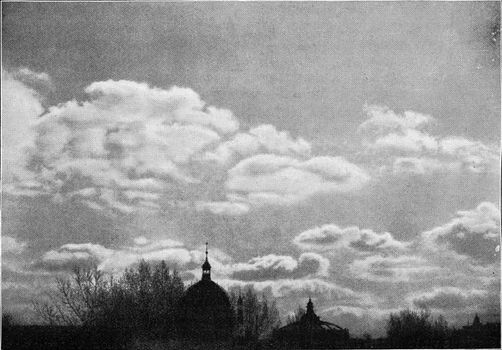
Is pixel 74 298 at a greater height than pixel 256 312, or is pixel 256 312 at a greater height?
pixel 74 298

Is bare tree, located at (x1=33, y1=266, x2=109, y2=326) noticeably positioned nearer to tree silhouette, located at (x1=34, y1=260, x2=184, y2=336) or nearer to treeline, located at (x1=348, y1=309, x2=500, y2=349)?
tree silhouette, located at (x1=34, y1=260, x2=184, y2=336)

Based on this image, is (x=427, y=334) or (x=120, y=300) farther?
(x=120, y=300)

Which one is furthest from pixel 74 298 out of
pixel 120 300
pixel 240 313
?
pixel 240 313

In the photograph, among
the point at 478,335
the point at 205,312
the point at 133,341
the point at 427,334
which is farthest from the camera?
the point at 205,312

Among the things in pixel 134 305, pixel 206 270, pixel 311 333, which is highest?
pixel 206 270

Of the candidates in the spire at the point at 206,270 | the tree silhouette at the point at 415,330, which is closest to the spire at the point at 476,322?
the tree silhouette at the point at 415,330

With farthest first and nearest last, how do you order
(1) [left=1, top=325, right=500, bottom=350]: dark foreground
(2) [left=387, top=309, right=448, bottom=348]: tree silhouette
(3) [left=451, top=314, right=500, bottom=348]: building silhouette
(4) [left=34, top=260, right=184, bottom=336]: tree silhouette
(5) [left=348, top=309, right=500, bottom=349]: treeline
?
(4) [left=34, top=260, right=184, bottom=336]: tree silhouette
(2) [left=387, top=309, right=448, bottom=348]: tree silhouette
(5) [left=348, top=309, right=500, bottom=349]: treeline
(3) [left=451, top=314, right=500, bottom=348]: building silhouette
(1) [left=1, top=325, right=500, bottom=350]: dark foreground

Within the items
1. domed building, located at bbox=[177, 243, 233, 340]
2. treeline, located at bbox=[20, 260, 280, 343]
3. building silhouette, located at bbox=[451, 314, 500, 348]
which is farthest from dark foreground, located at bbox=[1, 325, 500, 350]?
domed building, located at bbox=[177, 243, 233, 340]

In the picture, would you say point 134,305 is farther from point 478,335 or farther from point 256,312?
point 478,335
